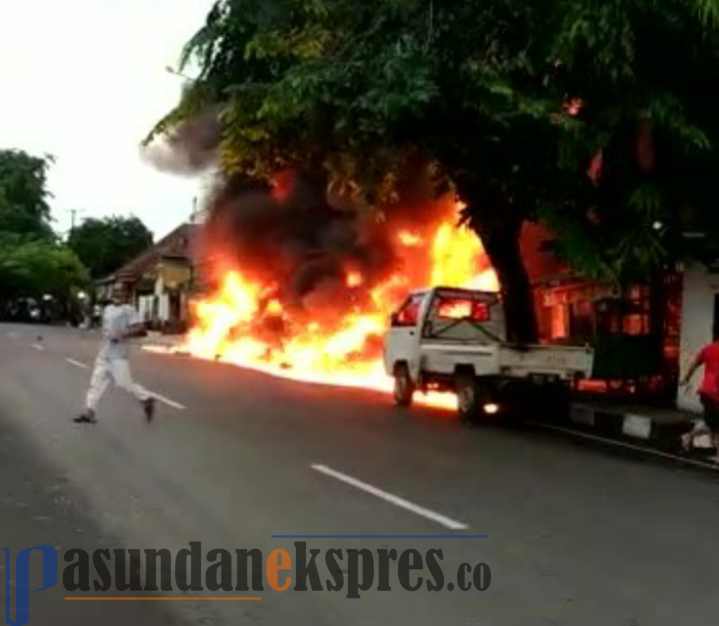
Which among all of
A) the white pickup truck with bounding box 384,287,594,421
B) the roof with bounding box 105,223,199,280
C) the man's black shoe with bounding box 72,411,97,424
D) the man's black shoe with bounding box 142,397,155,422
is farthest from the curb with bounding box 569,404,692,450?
the roof with bounding box 105,223,199,280

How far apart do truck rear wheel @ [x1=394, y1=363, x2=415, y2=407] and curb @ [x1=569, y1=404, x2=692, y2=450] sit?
7.93ft

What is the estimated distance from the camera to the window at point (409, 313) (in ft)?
63.0

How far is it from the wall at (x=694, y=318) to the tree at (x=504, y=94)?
186 cm

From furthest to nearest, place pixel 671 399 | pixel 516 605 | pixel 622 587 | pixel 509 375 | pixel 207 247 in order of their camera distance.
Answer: pixel 207 247
pixel 671 399
pixel 509 375
pixel 622 587
pixel 516 605

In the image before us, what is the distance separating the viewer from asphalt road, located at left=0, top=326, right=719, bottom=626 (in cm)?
650

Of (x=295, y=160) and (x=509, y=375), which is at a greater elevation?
(x=295, y=160)

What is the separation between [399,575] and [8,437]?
697 centimetres

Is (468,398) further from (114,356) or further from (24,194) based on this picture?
(24,194)

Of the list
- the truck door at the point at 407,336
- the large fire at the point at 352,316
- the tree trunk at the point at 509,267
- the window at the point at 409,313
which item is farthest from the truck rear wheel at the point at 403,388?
the large fire at the point at 352,316

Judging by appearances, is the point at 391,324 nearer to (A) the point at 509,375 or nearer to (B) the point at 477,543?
(A) the point at 509,375

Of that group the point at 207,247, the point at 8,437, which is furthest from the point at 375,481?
the point at 207,247

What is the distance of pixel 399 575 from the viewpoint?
282 inches

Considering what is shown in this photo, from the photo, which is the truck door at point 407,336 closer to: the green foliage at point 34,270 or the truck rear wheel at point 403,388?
the truck rear wheel at point 403,388

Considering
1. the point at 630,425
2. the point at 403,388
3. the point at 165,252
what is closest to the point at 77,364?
the point at 403,388
